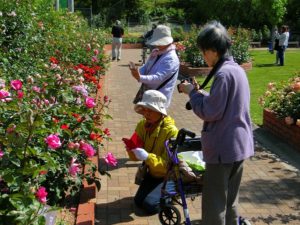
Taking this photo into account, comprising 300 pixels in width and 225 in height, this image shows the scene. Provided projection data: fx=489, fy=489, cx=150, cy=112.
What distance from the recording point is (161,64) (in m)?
5.27

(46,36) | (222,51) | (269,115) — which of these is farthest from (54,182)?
(46,36)

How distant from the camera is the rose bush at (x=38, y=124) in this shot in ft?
8.60

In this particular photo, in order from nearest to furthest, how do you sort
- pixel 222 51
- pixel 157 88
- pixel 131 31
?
pixel 222 51
pixel 157 88
pixel 131 31

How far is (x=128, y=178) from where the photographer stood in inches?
223

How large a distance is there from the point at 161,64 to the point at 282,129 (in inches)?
116

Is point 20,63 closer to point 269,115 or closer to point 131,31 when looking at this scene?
point 269,115

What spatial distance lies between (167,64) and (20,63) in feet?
8.35

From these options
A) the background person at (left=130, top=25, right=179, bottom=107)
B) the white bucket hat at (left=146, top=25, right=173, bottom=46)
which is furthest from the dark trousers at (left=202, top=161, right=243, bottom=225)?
the white bucket hat at (left=146, top=25, right=173, bottom=46)

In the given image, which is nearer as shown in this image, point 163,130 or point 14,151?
point 14,151

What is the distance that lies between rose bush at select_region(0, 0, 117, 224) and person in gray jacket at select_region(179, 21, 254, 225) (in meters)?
0.99

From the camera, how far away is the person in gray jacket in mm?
3160

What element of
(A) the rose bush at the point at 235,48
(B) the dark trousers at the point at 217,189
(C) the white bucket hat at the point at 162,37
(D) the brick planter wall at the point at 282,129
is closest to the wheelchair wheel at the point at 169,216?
(B) the dark trousers at the point at 217,189

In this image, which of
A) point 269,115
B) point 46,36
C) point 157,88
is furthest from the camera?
point 46,36

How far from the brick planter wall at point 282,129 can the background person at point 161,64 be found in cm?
243
